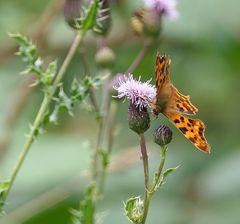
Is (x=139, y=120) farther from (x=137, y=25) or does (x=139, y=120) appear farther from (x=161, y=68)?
(x=137, y=25)

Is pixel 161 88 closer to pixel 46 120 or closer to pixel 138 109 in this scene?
pixel 138 109

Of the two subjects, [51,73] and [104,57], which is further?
[104,57]

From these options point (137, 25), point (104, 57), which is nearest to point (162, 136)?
point (104, 57)

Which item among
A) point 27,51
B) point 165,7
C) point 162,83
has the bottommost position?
point 162,83

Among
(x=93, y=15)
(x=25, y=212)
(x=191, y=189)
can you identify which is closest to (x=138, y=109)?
(x=93, y=15)

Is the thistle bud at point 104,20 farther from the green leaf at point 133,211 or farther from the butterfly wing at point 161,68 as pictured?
the green leaf at point 133,211

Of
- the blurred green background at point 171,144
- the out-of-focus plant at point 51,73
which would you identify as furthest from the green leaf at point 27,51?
the blurred green background at point 171,144

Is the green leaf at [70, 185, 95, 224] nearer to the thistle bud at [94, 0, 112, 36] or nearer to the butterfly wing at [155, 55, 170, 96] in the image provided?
the butterfly wing at [155, 55, 170, 96]
